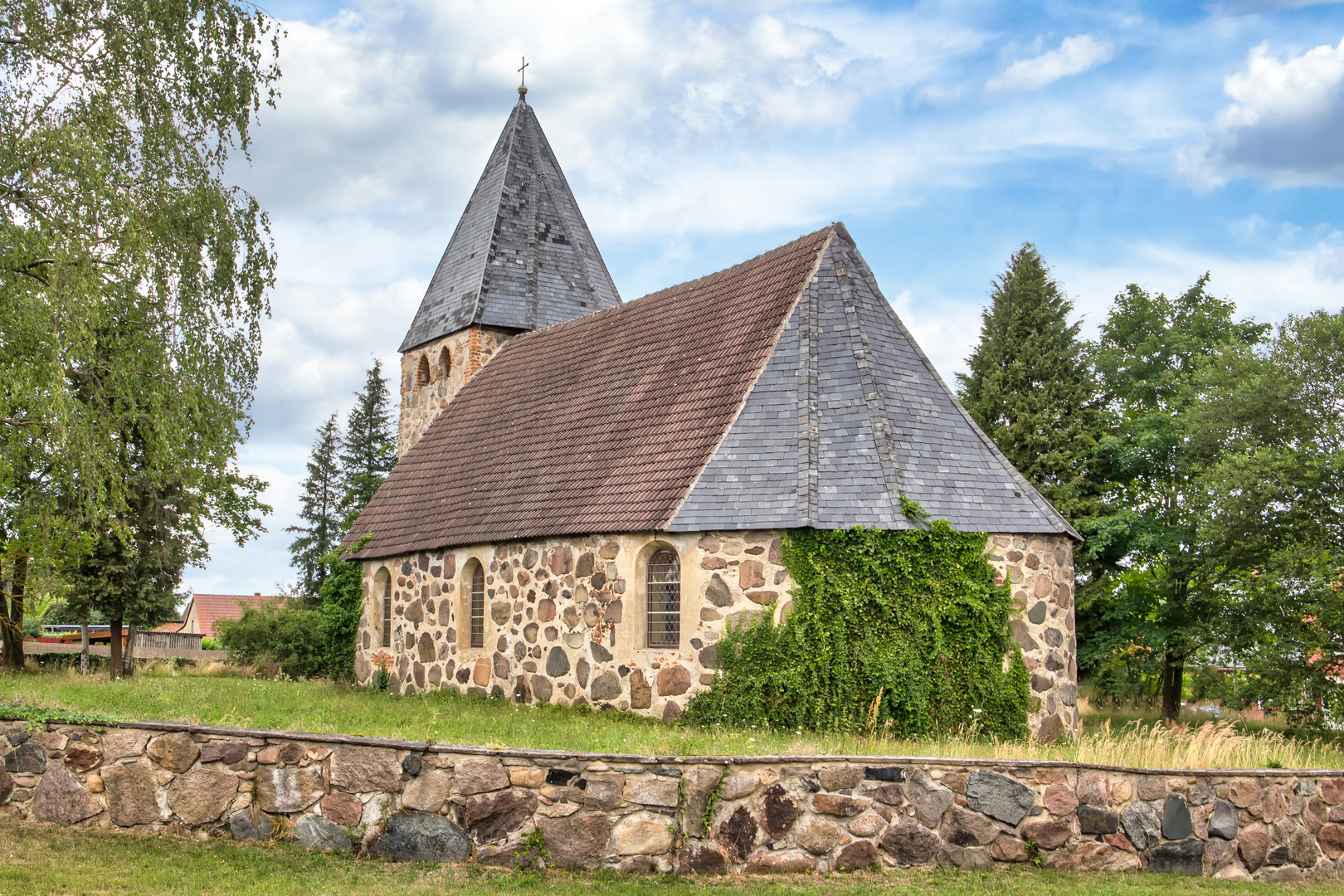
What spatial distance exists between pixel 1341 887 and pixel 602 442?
11496 mm

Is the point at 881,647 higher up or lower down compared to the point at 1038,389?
lower down

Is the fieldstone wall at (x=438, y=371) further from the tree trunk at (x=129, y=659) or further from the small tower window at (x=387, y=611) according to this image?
the tree trunk at (x=129, y=659)

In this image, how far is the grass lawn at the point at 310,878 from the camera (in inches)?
312

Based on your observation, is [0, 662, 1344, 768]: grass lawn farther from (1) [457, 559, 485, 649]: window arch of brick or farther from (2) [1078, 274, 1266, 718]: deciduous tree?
(2) [1078, 274, 1266, 718]: deciduous tree

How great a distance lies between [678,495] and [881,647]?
3.37 metres

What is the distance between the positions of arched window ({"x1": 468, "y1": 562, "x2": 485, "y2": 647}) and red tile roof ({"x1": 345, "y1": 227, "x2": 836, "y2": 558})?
69 centimetres

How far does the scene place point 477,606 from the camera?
19188mm

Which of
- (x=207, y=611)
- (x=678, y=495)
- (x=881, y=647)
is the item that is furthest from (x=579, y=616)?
(x=207, y=611)

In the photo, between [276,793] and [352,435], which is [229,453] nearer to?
[276,793]

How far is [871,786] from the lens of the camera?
9.21 metres

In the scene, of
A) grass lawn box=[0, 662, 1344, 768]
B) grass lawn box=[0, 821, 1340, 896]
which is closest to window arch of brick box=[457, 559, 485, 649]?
grass lawn box=[0, 662, 1344, 768]

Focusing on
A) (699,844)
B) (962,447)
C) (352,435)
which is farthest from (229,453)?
(352,435)

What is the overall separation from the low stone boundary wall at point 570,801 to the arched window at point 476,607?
392 inches

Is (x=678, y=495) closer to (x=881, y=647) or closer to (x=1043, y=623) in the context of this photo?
(x=881, y=647)
